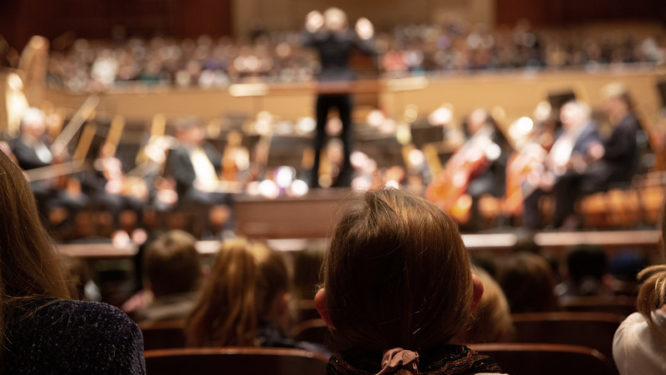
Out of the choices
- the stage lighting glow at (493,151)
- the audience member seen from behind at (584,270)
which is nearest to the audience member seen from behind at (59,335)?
the audience member seen from behind at (584,270)

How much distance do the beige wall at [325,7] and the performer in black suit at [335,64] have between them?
8.94 m

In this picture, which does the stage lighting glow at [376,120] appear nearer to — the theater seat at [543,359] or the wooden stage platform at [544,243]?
the wooden stage platform at [544,243]

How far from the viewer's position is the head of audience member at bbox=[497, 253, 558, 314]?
7.36 feet

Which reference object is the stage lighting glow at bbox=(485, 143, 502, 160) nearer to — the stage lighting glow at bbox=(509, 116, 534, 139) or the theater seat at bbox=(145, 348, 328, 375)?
the stage lighting glow at bbox=(509, 116, 534, 139)

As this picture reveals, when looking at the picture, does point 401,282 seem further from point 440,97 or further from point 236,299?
point 440,97

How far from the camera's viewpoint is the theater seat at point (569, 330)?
1.93m

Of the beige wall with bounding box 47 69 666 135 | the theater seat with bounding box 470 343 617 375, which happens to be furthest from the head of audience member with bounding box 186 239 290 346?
the beige wall with bounding box 47 69 666 135

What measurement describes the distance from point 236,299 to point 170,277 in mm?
545

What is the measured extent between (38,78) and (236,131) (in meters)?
2.79

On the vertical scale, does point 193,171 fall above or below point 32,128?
below

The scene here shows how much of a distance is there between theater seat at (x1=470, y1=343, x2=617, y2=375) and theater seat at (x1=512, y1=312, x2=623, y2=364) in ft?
1.38

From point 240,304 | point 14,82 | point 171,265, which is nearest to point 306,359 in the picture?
point 240,304

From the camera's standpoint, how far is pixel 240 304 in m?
1.80

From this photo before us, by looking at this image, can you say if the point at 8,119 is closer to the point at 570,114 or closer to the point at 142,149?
the point at 142,149
